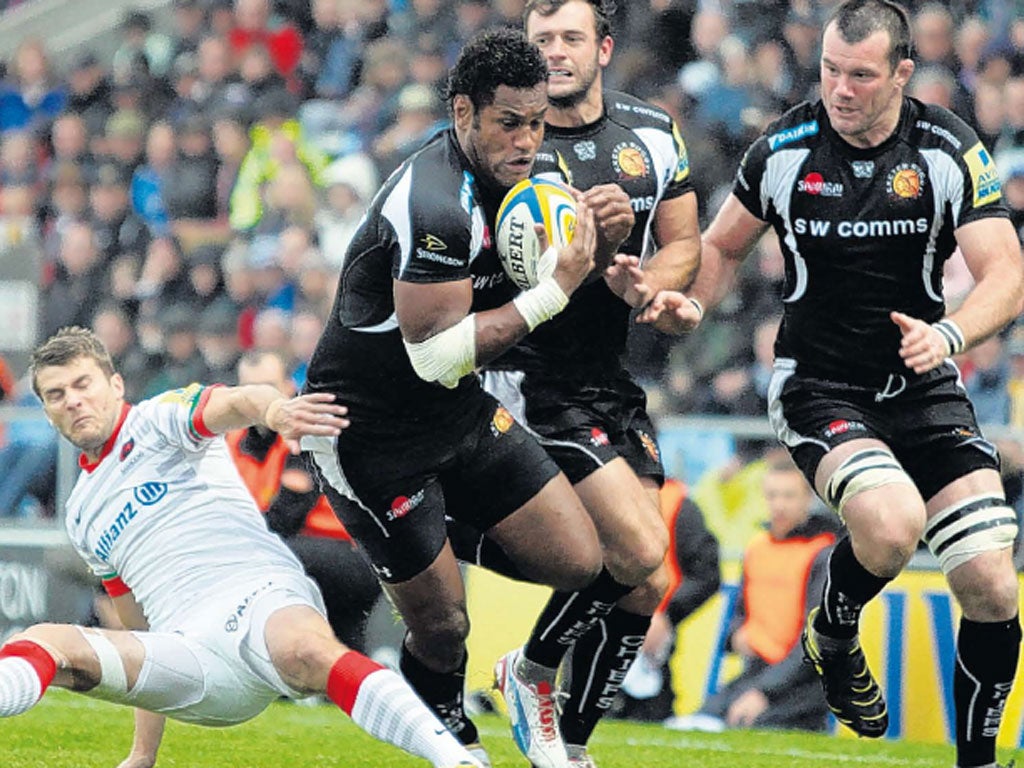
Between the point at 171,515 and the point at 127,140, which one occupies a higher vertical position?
the point at 127,140

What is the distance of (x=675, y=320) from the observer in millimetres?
7191

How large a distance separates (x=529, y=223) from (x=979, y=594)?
2.25 metres

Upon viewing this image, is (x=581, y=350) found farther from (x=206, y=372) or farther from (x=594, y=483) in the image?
(x=206, y=372)

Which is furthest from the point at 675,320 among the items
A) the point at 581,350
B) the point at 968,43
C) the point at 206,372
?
the point at 206,372

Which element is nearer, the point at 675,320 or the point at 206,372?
the point at 675,320

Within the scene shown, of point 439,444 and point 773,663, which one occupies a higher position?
point 439,444

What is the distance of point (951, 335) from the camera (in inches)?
268

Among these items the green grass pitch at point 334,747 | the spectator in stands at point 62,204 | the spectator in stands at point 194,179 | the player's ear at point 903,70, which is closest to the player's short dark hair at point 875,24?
the player's ear at point 903,70

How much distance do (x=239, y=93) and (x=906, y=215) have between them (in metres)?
11.8

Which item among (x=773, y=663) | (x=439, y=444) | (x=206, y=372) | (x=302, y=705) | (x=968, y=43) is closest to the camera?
(x=439, y=444)

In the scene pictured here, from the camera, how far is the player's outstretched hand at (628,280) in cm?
700

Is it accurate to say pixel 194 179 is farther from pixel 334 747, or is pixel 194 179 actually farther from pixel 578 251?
pixel 578 251

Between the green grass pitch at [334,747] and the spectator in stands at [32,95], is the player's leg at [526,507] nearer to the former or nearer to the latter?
the green grass pitch at [334,747]

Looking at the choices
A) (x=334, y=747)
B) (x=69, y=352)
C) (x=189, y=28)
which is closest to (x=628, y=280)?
(x=69, y=352)
